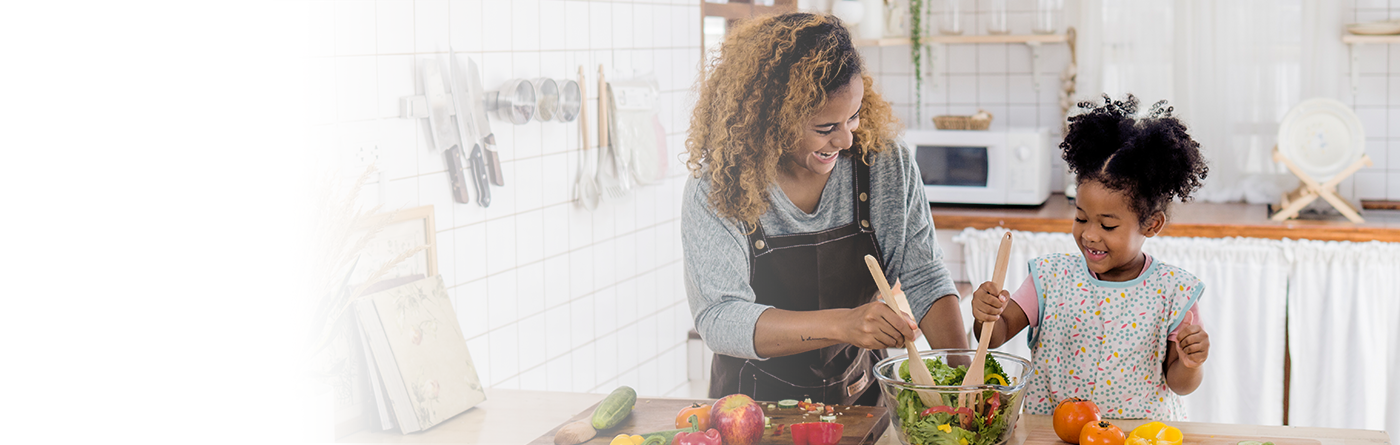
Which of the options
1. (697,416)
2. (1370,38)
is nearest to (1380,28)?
(1370,38)

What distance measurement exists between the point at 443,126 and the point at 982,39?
1.97 meters

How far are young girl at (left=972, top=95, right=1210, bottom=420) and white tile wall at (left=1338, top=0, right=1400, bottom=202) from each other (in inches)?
77.5

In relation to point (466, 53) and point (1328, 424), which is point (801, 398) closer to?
point (466, 53)

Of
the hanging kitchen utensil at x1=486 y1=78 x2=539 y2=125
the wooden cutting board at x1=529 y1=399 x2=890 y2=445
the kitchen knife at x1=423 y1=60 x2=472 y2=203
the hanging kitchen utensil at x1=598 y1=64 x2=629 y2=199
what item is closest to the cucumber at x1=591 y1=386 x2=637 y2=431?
the wooden cutting board at x1=529 y1=399 x2=890 y2=445

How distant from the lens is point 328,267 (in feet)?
3.81

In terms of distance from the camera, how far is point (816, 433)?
109 cm

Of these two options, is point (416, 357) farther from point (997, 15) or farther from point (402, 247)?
point (997, 15)

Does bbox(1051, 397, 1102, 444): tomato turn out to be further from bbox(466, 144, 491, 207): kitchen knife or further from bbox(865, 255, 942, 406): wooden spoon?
bbox(466, 144, 491, 207): kitchen knife

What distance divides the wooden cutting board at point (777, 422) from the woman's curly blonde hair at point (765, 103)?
0.25 meters

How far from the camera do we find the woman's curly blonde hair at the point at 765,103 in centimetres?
121

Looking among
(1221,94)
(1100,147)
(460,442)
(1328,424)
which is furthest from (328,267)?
(1221,94)

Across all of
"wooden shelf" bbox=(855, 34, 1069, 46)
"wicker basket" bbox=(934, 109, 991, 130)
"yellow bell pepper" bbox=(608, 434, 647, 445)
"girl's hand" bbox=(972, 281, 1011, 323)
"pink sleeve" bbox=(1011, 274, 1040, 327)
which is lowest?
"yellow bell pepper" bbox=(608, 434, 647, 445)

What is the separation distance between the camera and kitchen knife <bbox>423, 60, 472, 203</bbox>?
1580 mm

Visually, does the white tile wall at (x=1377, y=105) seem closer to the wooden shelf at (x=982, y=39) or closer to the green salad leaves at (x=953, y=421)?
the wooden shelf at (x=982, y=39)
